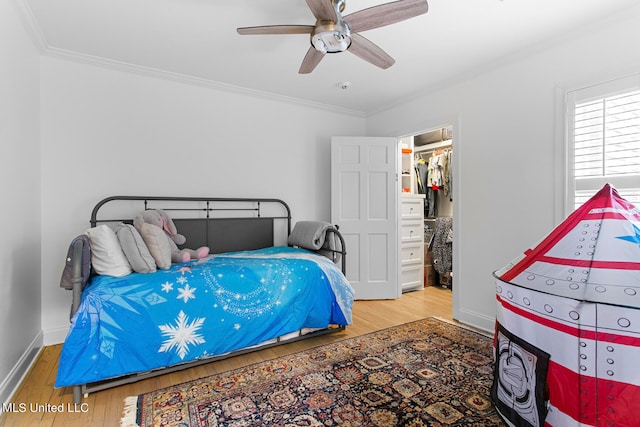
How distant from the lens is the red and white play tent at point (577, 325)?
3.85ft

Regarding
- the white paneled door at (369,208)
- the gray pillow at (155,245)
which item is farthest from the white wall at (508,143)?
the gray pillow at (155,245)

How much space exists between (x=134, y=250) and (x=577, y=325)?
2.44 metres

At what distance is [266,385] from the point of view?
1999 millimetres

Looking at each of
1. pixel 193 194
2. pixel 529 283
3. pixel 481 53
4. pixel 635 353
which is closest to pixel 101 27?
pixel 193 194

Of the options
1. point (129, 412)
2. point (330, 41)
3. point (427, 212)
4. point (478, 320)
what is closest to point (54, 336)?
point (129, 412)

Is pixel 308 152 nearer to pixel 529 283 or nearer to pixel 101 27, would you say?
pixel 101 27

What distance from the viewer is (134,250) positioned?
2129 mm

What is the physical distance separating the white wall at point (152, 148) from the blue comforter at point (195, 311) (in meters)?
1.00

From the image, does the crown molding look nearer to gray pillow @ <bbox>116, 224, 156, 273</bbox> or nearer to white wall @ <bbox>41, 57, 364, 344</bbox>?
white wall @ <bbox>41, 57, 364, 344</bbox>

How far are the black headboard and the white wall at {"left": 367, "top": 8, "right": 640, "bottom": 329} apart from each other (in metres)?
1.97

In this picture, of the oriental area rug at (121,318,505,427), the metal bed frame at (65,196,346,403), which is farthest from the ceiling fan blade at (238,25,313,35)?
the oriental area rug at (121,318,505,427)

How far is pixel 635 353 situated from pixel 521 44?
7.76ft

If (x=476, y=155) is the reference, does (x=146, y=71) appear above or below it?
above

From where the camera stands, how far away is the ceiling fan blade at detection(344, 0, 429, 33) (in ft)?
5.36
